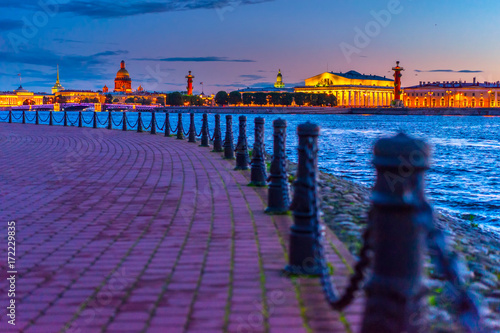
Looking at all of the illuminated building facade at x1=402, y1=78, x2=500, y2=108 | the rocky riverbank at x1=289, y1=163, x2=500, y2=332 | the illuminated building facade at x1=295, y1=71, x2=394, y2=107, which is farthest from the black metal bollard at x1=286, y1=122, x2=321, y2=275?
the illuminated building facade at x1=402, y1=78, x2=500, y2=108

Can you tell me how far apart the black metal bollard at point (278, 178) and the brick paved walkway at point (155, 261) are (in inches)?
9.5

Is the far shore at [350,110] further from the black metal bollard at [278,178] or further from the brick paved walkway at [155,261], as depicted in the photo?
the black metal bollard at [278,178]

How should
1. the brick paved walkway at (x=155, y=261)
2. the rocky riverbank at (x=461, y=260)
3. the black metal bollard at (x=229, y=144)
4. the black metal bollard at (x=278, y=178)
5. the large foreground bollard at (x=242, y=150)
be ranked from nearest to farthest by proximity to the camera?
the brick paved walkway at (x=155, y=261) < the rocky riverbank at (x=461, y=260) < the black metal bollard at (x=278, y=178) < the large foreground bollard at (x=242, y=150) < the black metal bollard at (x=229, y=144)

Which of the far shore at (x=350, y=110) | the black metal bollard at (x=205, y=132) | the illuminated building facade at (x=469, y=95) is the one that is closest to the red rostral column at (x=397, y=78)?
the far shore at (x=350, y=110)

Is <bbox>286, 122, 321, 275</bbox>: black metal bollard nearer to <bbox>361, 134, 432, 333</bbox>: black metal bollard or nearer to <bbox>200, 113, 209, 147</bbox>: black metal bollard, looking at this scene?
<bbox>361, 134, 432, 333</bbox>: black metal bollard

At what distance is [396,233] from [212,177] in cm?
775

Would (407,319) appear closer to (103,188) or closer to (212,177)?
(103,188)

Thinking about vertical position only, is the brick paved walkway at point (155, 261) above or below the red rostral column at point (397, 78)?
below

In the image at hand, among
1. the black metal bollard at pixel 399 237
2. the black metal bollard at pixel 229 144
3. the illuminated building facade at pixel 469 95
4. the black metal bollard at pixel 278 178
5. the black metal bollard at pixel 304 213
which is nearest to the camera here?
the black metal bollard at pixel 399 237

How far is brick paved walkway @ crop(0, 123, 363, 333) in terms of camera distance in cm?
334

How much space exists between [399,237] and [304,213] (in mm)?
2083

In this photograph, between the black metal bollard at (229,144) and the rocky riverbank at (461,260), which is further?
the black metal bollard at (229,144)

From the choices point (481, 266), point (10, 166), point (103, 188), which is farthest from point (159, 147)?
point (481, 266)

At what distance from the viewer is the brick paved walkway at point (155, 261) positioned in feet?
11.0
